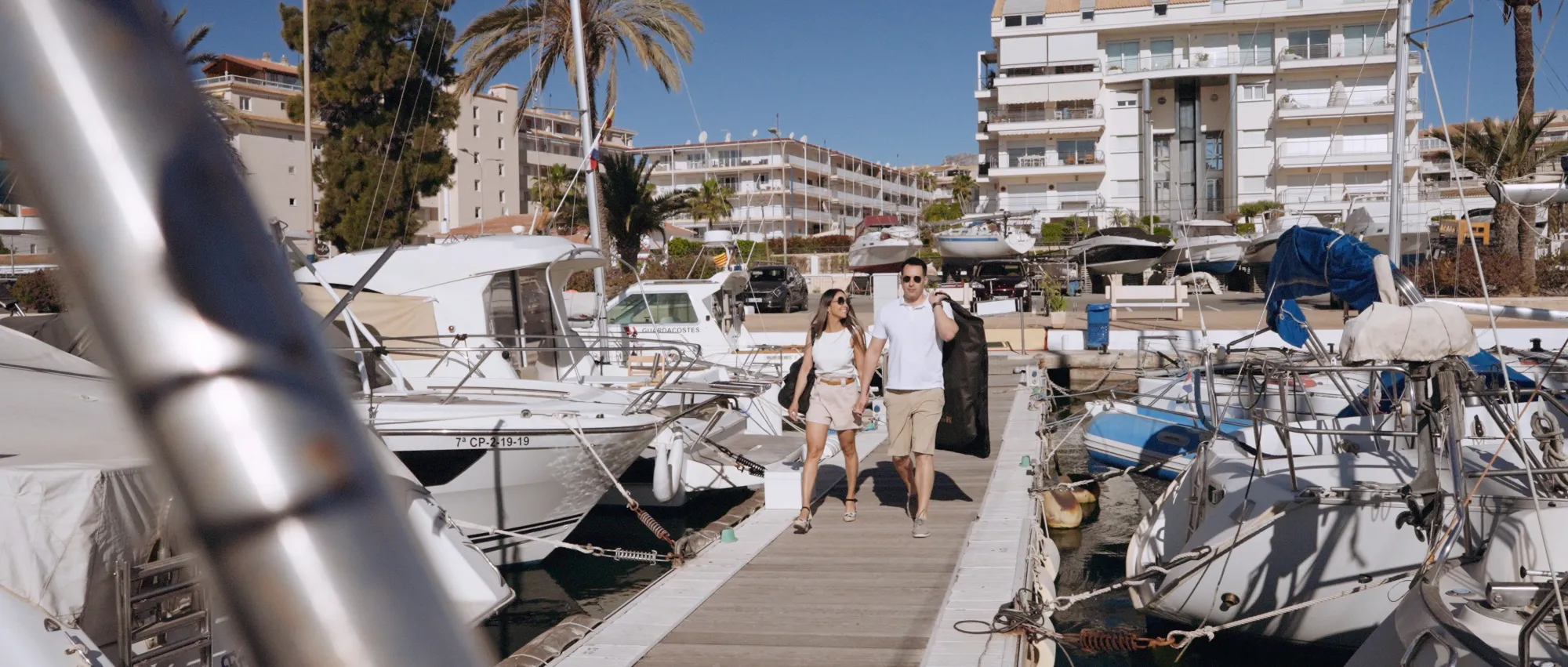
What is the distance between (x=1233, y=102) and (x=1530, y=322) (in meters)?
38.9

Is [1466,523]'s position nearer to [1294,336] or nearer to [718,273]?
[1294,336]

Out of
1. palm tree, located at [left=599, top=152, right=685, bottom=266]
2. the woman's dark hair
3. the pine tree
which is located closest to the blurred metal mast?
the woman's dark hair

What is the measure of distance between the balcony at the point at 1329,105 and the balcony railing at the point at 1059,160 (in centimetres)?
894

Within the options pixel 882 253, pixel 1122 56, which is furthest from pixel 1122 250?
pixel 1122 56

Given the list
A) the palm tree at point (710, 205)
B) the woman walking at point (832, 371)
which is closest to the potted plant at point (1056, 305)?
the woman walking at point (832, 371)

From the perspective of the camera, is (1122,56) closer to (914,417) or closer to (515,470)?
(515,470)

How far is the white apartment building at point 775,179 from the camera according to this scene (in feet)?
277

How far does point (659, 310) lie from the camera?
18.0m

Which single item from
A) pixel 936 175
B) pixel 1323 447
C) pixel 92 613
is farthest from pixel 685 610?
pixel 936 175

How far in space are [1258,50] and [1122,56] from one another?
6.69m

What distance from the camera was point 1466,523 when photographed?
649 cm

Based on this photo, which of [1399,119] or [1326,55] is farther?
[1326,55]

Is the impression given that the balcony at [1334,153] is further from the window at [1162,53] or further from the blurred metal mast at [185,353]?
the blurred metal mast at [185,353]

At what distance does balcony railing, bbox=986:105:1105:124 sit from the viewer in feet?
209
